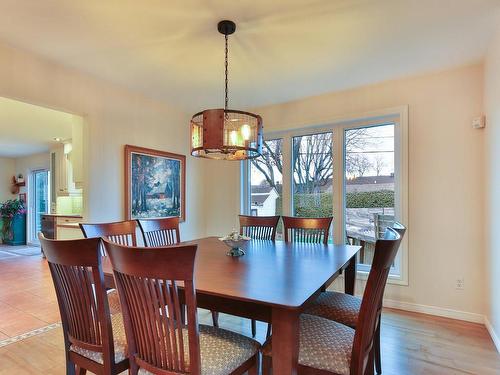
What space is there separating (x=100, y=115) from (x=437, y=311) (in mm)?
3999

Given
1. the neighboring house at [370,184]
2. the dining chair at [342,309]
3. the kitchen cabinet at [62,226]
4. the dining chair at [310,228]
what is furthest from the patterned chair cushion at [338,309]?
the kitchen cabinet at [62,226]

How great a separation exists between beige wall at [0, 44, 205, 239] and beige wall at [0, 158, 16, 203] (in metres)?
6.81

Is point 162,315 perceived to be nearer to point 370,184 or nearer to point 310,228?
point 310,228

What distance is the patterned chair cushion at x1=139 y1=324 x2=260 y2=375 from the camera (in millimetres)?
1246

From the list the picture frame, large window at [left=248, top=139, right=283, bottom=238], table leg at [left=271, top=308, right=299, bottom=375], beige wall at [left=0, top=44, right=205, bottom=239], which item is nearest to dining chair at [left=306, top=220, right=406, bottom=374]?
table leg at [left=271, top=308, right=299, bottom=375]

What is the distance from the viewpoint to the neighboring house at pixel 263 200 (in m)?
4.12

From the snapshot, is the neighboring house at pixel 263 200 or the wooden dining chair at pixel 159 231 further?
the neighboring house at pixel 263 200

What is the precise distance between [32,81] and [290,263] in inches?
106

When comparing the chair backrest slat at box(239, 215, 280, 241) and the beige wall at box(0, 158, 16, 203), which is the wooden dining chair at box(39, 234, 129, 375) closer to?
the chair backrest slat at box(239, 215, 280, 241)

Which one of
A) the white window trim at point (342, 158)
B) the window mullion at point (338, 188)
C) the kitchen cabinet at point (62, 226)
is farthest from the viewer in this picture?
the kitchen cabinet at point (62, 226)

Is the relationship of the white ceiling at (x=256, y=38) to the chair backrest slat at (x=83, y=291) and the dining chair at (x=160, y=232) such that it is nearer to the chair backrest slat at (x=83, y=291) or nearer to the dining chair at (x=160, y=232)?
the dining chair at (x=160, y=232)

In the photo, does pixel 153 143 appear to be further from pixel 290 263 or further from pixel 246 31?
pixel 290 263

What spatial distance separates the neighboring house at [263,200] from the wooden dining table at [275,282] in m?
1.79

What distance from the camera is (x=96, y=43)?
7.92 ft
